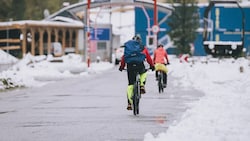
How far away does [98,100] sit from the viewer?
16.4 metres

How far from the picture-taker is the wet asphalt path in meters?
9.38

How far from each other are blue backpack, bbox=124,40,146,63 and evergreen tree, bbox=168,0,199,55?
49.1m

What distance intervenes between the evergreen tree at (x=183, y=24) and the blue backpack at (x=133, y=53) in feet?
161

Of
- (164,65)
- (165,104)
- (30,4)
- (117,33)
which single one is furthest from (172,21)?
(165,104)

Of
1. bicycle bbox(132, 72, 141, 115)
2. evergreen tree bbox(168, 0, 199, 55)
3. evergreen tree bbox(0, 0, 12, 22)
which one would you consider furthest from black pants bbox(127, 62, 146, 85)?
evergreen tree bbox(0, 0, 12, 22)

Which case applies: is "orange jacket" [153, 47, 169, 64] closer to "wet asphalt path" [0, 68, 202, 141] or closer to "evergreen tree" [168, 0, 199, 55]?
"wet asphalt path" [0, 68, 202, 141]

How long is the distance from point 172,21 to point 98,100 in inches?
1857

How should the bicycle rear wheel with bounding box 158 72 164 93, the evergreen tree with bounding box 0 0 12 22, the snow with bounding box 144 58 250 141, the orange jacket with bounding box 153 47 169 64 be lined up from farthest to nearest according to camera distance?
the evergreen tree with bounding box 0 0 12 22
the orange jacket with bounding box 153 47 169 64
the bicycle rear wheel with bounding box 158 72 164 93
the snow with bounding box 144 58 250 141

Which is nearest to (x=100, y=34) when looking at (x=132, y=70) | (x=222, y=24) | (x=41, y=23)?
(x=41, y=23)

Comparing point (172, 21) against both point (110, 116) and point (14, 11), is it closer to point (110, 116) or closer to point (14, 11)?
point (14, 11)

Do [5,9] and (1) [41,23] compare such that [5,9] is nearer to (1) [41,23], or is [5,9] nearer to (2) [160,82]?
(1) [41,23]

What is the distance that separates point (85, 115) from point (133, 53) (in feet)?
5.29

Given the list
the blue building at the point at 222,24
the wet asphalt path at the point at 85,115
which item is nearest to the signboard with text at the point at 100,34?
the blue building at the point at 222,24

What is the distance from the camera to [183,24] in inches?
2447
